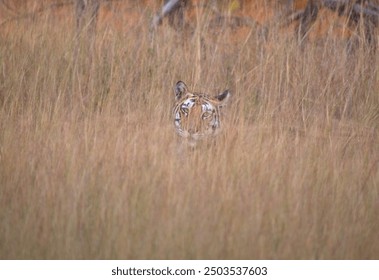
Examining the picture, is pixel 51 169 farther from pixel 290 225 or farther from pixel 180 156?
pixel 290 225

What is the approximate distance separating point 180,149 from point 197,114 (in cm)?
31

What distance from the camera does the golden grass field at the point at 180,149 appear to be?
12.1 feet

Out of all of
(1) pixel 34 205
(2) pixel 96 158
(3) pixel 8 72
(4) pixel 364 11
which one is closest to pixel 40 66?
(3) pixel 8 72

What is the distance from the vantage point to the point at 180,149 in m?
4.61

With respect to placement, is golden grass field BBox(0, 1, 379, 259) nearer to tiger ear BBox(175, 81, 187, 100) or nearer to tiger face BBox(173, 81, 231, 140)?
tiger face BBox(173, 81, 231, 140)

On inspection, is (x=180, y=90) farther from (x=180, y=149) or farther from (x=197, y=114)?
(x=180, y=149)

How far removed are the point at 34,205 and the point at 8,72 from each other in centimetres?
222

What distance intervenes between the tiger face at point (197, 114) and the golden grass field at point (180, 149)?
9 centimetres

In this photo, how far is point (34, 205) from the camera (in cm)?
394

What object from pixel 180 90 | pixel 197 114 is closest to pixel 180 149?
pixel 197 114

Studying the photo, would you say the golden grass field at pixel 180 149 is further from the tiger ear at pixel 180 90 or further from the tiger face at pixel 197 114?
the tiger ear at pixel 180 90

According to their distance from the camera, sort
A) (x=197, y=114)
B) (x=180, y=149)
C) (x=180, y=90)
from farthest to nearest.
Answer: (x=180, y=90), (x=197, y=114), (x=180, y=149)

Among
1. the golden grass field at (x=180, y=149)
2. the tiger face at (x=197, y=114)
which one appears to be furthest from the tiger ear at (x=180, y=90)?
the golden grass field at (x=180, y=149)

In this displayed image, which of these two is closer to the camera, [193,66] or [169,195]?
[169,195]
